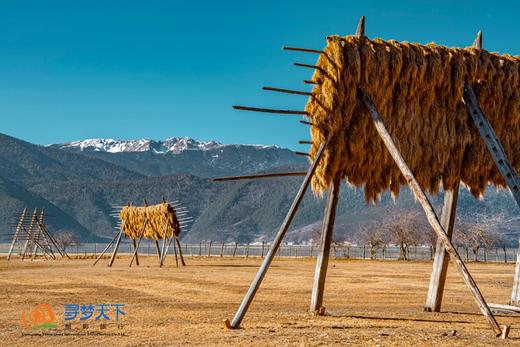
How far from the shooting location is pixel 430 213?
10258 mm

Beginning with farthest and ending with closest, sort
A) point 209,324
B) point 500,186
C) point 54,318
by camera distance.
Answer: point 500,186
point 54,318
point 209,324

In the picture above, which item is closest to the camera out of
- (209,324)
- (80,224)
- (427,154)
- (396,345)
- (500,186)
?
(396,345)

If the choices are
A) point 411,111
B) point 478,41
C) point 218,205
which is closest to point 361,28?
point 411,111

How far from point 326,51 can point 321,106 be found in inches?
37.5

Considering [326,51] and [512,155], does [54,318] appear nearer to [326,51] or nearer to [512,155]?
[326,51]

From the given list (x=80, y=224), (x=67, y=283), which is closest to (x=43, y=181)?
(x=80, y=224)

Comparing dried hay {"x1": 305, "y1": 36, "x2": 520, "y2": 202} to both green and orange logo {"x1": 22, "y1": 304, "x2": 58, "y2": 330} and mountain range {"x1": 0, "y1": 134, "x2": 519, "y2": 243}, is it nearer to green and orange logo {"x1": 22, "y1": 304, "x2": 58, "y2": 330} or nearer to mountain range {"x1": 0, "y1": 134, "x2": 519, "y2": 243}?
green and orange logo {"x1": 22, "y1": 304, "x2": 58, "y2": 330}

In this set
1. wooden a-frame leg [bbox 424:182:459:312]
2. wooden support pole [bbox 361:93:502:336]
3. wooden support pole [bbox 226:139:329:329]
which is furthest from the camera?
wooden a-frame leg [bbox 424:182:459:312]

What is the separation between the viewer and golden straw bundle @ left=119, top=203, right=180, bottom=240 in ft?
109

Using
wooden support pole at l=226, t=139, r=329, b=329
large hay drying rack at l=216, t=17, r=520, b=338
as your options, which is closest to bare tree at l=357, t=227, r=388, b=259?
large hay drying rack at l=216, t=17, r=520, b=338

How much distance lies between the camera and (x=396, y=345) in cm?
841

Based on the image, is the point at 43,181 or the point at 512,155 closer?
the point at 512,155

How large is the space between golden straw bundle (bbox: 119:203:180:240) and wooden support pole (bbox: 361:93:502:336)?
2276cm

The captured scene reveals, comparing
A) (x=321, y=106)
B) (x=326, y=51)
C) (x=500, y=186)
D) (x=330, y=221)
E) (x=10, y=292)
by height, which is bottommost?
(x=10, y=292)
